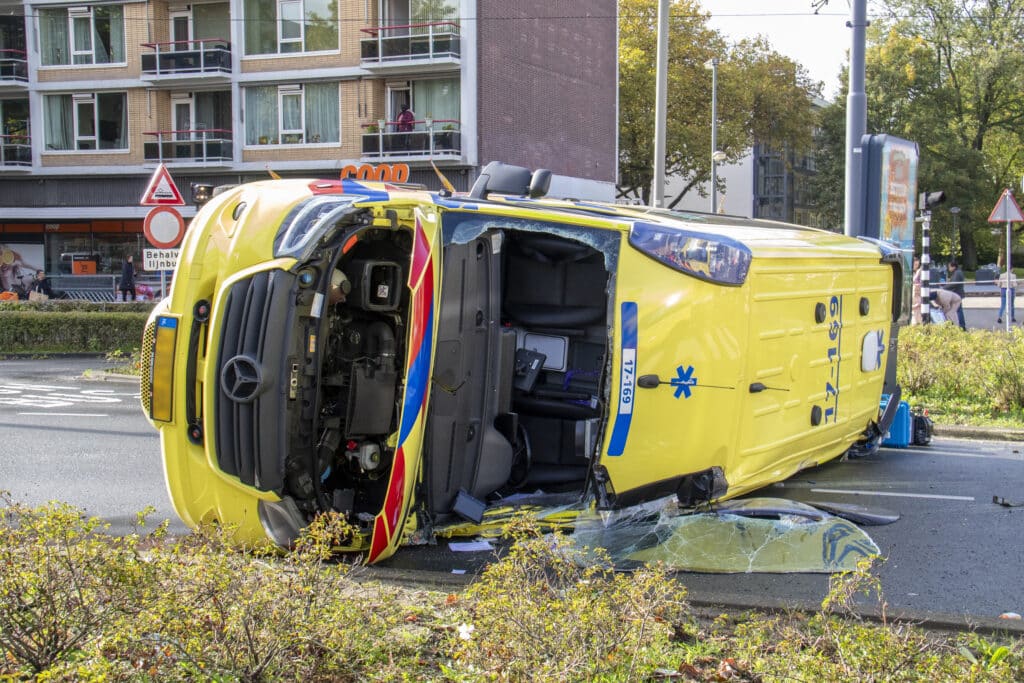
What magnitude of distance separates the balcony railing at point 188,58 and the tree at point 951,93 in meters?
32.8

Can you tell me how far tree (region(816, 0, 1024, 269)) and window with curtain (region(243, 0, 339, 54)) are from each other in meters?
30.2

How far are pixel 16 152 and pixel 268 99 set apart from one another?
1013cm

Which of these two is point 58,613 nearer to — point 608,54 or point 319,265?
point 319,265

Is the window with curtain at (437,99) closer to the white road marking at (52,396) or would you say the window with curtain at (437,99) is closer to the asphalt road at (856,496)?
the white road marking at (52,396)

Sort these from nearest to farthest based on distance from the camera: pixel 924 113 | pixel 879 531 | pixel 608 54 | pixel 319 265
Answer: pixel 319 265 < pixel 879 531 < pixel 608 54 < pixel 924 113

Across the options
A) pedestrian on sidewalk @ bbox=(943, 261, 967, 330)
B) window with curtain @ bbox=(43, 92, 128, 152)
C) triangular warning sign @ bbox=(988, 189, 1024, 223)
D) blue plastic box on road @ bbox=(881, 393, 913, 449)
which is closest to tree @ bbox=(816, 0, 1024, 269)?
pedestrian on sidewalk @ bbox=(943, 261, 967, 330)

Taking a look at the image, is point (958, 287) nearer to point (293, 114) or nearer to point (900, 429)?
point (293, 114)

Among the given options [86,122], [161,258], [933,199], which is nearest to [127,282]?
[86,122]

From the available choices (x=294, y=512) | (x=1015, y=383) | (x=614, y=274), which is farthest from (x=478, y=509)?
(x=1015, y=383)

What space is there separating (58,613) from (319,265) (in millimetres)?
2283

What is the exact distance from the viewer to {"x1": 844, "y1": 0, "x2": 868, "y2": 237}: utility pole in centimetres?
1312

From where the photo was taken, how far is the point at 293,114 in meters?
35.8

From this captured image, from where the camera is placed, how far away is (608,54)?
40.3 meters

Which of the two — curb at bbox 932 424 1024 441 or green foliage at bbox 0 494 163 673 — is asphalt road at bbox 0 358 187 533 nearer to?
green foliage at bbox 0 494 163 673
